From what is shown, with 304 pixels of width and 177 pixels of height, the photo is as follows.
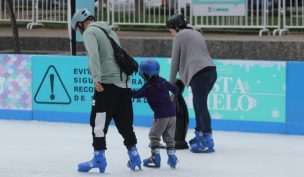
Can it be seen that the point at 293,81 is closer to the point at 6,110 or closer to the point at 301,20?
the point at 6,110

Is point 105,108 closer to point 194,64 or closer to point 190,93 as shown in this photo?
point 194,64

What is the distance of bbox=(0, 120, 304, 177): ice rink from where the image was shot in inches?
349

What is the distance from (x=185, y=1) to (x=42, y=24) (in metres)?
3.37

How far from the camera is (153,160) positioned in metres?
8.98

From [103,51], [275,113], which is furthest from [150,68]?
[275,113]

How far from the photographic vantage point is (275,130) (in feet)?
37.0

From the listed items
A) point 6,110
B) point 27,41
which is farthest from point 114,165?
point 27,41

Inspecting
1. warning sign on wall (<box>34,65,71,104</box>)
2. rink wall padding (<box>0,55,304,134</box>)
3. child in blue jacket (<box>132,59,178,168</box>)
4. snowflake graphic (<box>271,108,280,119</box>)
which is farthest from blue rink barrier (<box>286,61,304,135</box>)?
warning sign on wall (<box>34,65,71,104</box>)

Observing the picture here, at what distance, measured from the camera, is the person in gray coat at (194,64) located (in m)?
9.69

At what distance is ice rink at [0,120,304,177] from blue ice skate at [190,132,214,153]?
0.28ft

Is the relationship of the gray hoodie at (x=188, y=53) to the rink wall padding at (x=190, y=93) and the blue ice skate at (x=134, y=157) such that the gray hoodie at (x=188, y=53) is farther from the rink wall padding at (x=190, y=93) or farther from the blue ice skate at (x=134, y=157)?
the rink wall padding at (x=190, y=93)

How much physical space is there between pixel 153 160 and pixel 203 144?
1.07 metres

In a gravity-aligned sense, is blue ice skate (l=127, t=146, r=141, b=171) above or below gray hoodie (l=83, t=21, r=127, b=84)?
below

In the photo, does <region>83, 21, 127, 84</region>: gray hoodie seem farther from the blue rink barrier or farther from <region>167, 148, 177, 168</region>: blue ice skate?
the blue rink barrier
